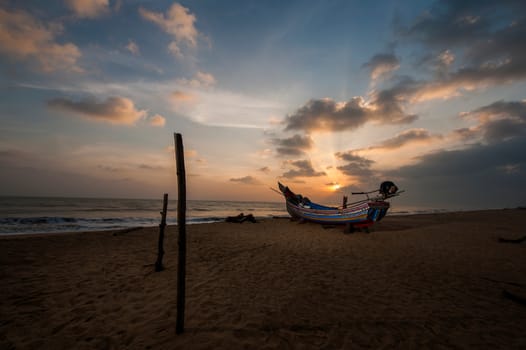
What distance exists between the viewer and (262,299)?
210 inches

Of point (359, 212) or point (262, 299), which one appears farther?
point (359, 212)

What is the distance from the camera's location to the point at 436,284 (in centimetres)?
654

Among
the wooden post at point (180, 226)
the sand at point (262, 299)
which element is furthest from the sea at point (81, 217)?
the wooden post at point (180, 226)

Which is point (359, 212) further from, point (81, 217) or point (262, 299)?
point (81, 217)

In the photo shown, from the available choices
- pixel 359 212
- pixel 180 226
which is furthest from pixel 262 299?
pixel 359 212

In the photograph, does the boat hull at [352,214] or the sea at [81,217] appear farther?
the sea at [81,217]

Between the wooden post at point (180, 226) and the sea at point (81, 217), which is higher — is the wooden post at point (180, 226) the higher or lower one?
the higher one

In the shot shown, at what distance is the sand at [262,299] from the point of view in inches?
154

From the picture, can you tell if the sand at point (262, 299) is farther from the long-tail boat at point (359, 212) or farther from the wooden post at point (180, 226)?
the long-tail boat at point (359, 212)

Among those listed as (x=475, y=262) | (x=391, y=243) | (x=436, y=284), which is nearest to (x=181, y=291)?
(x=436, y=284)

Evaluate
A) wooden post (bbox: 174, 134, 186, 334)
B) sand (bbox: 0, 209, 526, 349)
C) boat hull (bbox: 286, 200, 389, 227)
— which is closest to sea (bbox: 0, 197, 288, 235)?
sand (bbox: 0, 209, 526, 349)

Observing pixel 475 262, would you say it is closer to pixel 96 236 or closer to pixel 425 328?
pixel 425 328

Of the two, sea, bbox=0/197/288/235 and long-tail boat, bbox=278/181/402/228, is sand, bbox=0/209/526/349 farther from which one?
sea, bbox=0/197/288/235

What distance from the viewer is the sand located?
12.8 feet
